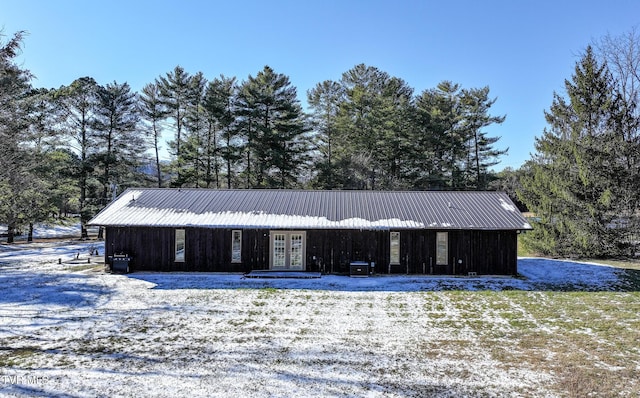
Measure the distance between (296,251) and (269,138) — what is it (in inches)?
666

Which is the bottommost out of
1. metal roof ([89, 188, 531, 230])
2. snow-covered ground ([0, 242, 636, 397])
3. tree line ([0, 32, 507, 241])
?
snow-covered ground ([0, 242, 636, 397])

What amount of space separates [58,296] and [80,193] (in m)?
22.2

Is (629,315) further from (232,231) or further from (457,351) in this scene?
(232,231)

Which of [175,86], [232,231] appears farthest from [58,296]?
[175,86]

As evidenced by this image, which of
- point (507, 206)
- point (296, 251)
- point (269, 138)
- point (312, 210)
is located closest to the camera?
point (296, 251)

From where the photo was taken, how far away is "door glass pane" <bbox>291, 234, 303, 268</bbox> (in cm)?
1636

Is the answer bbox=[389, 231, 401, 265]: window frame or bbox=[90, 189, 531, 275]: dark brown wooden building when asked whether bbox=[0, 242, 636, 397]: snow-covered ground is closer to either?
bbox=[90, 189, 531, 275]: dark brown wooden building

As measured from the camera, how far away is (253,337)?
8695mm

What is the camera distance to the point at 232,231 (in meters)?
16.4

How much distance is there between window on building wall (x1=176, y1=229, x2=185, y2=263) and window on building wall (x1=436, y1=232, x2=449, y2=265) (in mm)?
10998

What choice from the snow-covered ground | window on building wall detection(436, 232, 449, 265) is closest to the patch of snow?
the snow-covered ground

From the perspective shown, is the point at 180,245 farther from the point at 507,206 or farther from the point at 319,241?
the point at 507,206

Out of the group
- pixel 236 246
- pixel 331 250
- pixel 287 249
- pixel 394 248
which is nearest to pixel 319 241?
pixel 331 250

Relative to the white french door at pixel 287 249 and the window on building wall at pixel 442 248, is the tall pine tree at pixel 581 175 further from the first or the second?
the white french door at pixel 287 249
